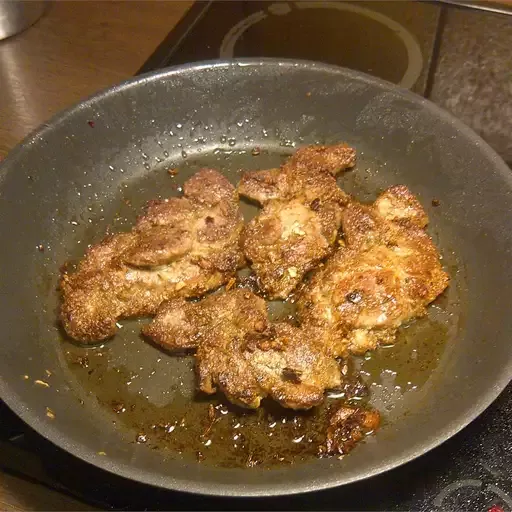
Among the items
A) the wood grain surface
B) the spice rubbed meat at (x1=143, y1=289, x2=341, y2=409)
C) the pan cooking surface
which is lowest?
the pan cooking surface

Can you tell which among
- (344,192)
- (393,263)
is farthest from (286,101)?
(393,263)

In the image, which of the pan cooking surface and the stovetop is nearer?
the pan cooking surface

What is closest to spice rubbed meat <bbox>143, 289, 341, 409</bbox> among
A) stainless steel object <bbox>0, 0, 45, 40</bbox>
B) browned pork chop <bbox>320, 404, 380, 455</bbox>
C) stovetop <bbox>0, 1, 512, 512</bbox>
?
browned pork chop <bbox>320, 404, 380, 455</bbox>

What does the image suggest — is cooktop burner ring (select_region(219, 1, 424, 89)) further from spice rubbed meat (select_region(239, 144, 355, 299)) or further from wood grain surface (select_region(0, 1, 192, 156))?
spice rubbed meat (select_region(239, 144, 355, 299))

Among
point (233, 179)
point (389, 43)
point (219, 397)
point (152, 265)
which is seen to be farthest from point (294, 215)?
point (389, 43)

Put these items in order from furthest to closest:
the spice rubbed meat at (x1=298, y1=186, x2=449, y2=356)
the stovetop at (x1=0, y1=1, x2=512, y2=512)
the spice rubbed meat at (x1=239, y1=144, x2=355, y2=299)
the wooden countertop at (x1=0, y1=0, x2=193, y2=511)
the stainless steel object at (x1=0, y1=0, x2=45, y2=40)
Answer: the stainless steel object at (x1=0, y1=0, x2=45, y2=40), the wooden countertop at (x1=0, y1=0, x2=193, y2=511), the stovetop at (x1=0, y1=1, x2=512, y2=512), the spice rubbed meat at (x1=239, y1=144, x2=355, y2=299), the spice rubbed meat at (x1=298, y1=186, x2=449, y2=356)
